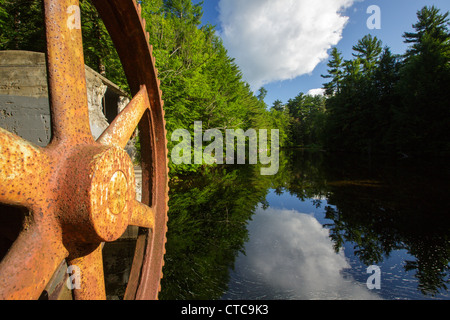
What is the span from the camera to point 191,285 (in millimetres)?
3090

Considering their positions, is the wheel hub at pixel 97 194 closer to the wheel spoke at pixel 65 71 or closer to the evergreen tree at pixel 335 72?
the wheel spoke at pixel 65 71

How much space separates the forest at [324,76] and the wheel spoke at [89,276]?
342 inches

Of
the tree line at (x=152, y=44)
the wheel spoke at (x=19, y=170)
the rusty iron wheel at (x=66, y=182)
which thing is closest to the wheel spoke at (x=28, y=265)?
the rusty iron wheel at (x=66, y=182)

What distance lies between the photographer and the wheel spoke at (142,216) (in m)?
1.30

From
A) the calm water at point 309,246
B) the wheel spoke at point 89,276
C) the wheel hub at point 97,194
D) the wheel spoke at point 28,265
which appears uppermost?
the wheel hub at point 97,194

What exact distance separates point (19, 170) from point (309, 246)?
15.7 ft

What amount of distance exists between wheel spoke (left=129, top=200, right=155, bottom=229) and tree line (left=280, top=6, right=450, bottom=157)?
1126 inches

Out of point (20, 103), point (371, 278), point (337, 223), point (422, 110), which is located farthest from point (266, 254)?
point (422, 110)

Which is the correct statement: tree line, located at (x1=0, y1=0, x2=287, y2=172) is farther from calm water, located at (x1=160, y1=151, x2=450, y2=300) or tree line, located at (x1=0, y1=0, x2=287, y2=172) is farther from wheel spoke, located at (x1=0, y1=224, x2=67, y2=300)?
wheel spoke, located at (x1=0, y1=224, x2=67, y2=300)

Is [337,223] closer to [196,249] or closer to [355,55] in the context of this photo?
[196,249]

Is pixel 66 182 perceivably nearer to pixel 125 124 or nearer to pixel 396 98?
pixel 125 124

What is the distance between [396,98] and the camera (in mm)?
28656

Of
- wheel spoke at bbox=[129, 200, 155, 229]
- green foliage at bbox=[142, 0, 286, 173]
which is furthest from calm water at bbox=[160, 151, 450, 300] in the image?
green foliage at bbox=[142, 0, 286, 173]

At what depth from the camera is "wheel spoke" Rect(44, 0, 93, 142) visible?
85 cm
